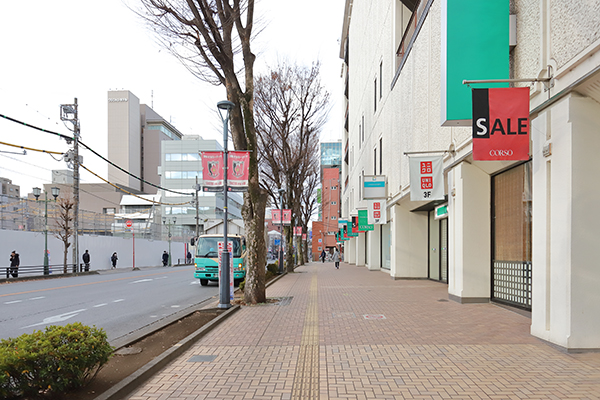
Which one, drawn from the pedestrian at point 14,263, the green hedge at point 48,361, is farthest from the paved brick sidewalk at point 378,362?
the pedestrian at point 14,263

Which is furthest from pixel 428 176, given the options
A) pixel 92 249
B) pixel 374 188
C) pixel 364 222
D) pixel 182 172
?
pixel 182 172

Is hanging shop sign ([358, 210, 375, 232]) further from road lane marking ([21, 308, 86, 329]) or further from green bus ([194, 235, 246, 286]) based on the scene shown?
road lane marking ([21, 308, 86, 329])

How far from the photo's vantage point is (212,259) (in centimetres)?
1905

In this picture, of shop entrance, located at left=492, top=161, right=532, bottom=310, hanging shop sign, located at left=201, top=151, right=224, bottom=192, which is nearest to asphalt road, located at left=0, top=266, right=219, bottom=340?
hanging shop sign, located at left=201, top=151, right=224, bottom=192

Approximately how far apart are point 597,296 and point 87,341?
260 inches

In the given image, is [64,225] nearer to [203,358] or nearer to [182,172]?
[203,358]

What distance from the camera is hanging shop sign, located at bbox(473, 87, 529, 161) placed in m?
6.94

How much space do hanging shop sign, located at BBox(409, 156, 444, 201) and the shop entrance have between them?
1826 mm

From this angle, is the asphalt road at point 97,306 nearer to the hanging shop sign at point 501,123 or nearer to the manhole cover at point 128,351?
the manhole cover at point 128,351

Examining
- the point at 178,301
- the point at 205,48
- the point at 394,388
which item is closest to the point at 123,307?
the point at 178,301

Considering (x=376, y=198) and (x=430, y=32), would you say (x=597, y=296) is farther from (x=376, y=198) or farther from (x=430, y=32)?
(x=376, y=198)

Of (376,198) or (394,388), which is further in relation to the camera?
(376,198)

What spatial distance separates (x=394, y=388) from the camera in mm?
4957

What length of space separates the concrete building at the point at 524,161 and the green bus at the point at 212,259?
7.82 metres
